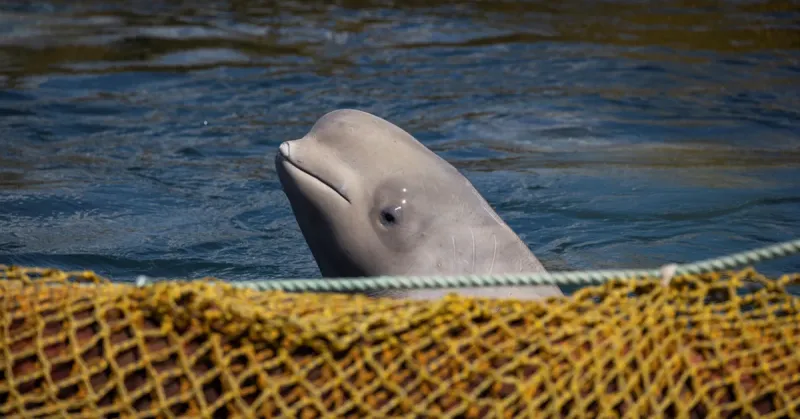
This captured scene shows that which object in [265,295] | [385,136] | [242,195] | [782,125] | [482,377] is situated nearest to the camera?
[482,377]

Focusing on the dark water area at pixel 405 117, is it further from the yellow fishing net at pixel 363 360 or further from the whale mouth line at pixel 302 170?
the yellow fishing net at pixel 363 360

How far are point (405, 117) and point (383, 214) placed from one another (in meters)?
6.14

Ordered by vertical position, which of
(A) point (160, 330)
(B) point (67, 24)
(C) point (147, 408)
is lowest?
(B) point (67, 24)

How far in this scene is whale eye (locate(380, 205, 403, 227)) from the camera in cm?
443

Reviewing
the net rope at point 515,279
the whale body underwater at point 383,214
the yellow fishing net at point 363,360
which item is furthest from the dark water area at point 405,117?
the yellow fishing net at point 363,360

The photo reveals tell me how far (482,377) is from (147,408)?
89cm

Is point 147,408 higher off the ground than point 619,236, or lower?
higher

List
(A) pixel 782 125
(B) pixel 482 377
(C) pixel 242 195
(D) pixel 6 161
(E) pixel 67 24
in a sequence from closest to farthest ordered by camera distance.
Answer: (B) pixel 482 377
(C) pixel 242 195
(D) pixel 6 161
(A) pixel 782 125
(E) pixel 67 24

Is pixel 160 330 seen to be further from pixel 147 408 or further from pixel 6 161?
pixel 6 161

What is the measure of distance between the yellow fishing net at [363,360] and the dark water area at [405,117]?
147 inches

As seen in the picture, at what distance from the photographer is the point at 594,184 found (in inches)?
338

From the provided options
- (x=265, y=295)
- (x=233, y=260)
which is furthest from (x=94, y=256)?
(x=265, y=295)

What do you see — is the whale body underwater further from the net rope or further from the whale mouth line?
the net rope

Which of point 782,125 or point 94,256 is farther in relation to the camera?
point 782,125
